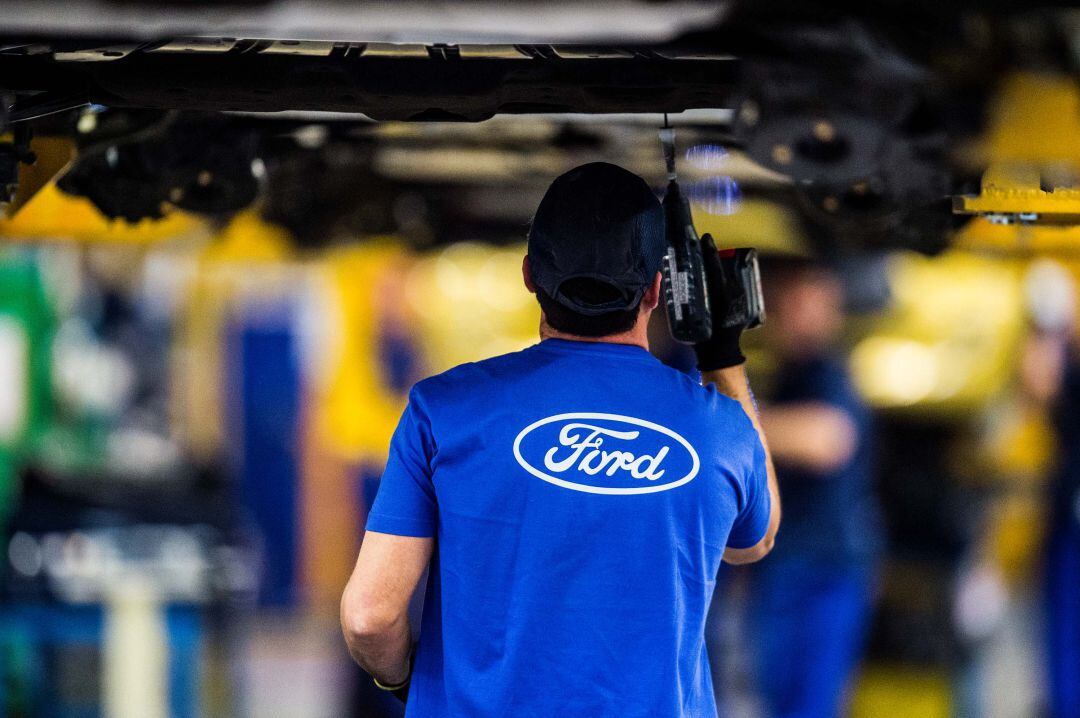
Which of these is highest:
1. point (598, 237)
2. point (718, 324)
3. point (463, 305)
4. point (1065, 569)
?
point (598, 237)

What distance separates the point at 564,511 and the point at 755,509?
0.40m

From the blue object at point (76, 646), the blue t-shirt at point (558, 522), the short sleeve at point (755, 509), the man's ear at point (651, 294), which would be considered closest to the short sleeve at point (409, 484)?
the blue t-shirt at point (558, 522)

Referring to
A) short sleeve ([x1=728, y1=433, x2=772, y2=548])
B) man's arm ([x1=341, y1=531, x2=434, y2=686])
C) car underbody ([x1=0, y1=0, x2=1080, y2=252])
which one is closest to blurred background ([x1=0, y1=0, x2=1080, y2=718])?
car underbody ([x1=0, y1=0, x2=1080, y2=252])

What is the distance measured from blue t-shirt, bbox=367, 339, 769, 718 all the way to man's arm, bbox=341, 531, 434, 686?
2 centimetres

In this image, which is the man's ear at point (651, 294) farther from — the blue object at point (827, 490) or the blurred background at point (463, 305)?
the blue object at point (827, 490)

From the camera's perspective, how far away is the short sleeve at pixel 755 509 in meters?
2.62

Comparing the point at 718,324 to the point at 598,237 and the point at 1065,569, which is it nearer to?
the point at 598,237

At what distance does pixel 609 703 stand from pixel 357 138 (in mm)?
2122

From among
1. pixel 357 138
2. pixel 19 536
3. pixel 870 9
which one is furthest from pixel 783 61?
pixel 19 536

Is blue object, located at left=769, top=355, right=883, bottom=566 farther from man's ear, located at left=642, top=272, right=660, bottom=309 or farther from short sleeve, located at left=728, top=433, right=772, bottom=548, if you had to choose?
man's ear, located at left=642, top=272, right=660, bottom=309

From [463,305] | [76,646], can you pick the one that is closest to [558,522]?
[76,646]

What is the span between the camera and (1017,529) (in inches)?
303

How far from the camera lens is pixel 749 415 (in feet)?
8.96

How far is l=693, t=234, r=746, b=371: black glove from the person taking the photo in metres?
2.82
